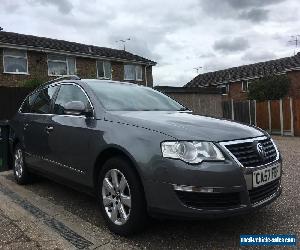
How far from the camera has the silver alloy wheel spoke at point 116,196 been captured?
3.74 metres

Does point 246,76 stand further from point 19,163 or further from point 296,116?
point 19,163

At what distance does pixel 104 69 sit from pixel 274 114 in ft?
45.4

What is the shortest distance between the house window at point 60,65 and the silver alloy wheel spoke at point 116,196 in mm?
21533

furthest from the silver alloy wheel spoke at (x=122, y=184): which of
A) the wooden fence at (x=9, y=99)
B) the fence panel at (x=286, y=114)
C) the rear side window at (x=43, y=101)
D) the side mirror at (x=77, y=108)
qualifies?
the fence panel at (x=286, y=114)

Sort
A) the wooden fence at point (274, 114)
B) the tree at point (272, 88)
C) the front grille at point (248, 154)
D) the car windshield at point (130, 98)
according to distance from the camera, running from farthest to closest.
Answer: the tree at point (272, 88)
the wooden fence at point (274, 114)
the car windshield at point (130, 98)
the front grille at point (248, 154)

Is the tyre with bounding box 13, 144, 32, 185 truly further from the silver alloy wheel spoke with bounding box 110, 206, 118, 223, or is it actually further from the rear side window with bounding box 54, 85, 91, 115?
the silver alloy wheel spoke with bounding box 110, 206, 118, 223

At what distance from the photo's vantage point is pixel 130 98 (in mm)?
4789

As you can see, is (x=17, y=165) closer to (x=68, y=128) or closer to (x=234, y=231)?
(x=68, y=128)

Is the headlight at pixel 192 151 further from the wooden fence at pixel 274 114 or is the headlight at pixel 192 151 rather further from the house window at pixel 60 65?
the house window at pixel 60 65

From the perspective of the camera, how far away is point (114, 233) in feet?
12.7

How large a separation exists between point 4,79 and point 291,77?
2442 centimetres

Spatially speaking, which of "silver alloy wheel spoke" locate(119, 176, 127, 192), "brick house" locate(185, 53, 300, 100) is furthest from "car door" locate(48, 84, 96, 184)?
"brick house" locate(185, 53, 300, 100)

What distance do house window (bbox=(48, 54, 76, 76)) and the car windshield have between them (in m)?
20.2

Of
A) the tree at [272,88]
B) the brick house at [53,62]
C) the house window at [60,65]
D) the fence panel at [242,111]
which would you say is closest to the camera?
the fence panel at [242,111]
